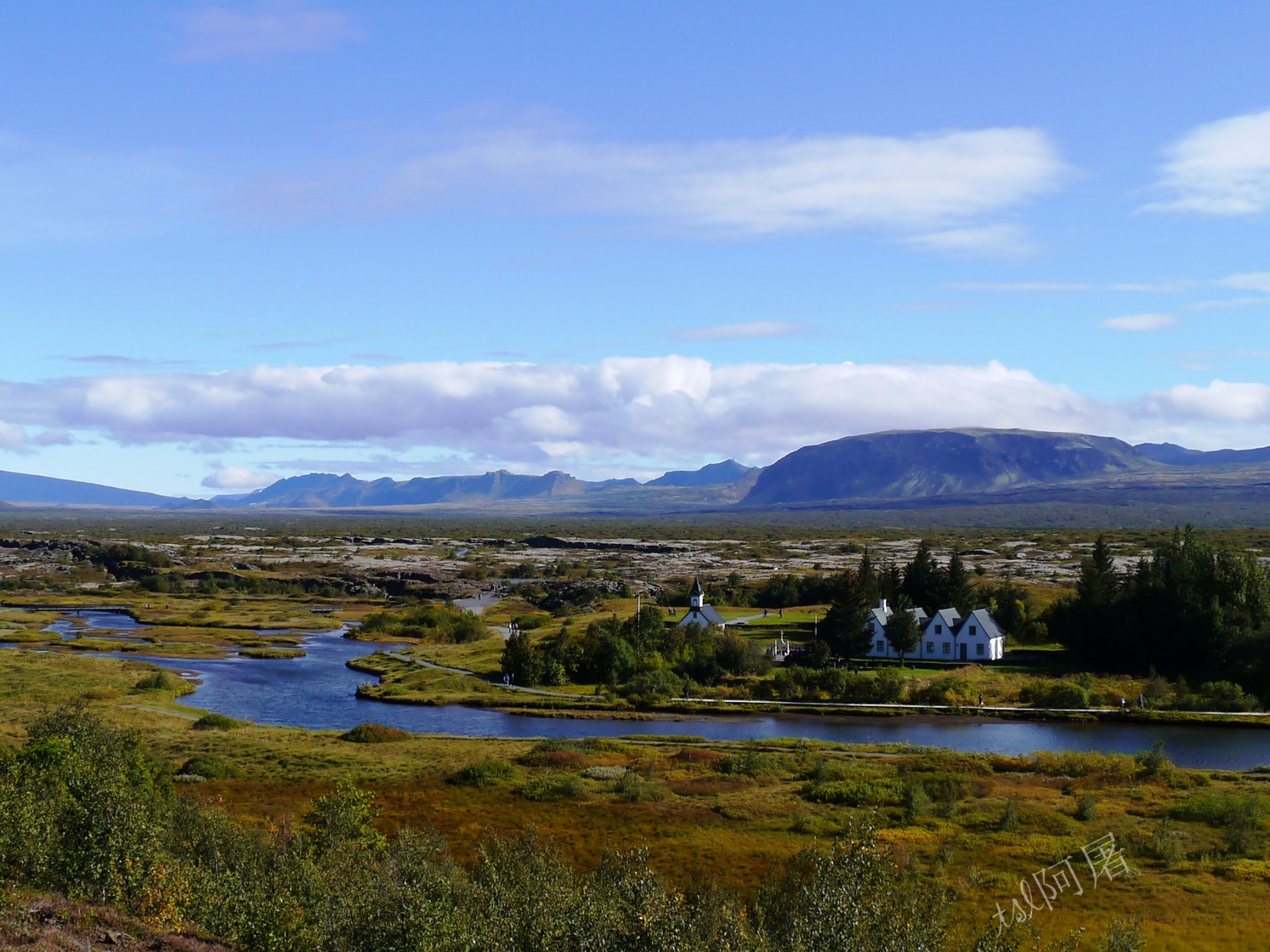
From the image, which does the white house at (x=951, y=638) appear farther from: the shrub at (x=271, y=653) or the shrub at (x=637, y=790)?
the shrub at (x=271, y=653)

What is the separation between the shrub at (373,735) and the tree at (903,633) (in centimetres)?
3856

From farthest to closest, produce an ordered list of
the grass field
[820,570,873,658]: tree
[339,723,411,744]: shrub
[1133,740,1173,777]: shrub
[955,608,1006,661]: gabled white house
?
[955,608,1006,661]: gabled white house < [820,570,873,658]: tree < [339,723,411,744]: shrub < [1133,740,1173,777]: shrub < the grass field

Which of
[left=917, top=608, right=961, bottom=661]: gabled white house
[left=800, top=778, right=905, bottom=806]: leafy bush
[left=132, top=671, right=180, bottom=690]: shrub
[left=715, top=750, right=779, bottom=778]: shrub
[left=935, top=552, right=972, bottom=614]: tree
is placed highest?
[left=935, top=552, right=972, bottom=614]: tree

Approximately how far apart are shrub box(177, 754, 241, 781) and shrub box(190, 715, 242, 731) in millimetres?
11271

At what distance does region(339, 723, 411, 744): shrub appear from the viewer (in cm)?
6103

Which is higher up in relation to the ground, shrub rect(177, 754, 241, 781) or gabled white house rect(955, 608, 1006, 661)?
gabled white house rect(955, 608, 1006, 661)

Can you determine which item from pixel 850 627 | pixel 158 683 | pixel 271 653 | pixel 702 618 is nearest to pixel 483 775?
pixel 158 683

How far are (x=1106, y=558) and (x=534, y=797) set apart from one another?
209ft

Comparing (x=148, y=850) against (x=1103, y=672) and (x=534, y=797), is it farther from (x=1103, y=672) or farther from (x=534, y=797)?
(x=1103, y=672)

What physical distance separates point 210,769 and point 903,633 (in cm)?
5180

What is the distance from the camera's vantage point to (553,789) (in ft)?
160

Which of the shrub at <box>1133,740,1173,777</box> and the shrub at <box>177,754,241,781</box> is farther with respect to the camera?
the shrub at <box>177,754,241,781</box>

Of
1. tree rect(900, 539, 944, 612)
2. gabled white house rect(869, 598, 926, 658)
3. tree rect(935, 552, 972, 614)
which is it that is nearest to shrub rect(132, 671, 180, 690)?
gabled white house rect(869, 598, 926, 658)

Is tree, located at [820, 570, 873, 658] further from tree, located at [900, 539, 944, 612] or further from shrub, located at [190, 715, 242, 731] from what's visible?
shrub, located at [190, 715, 242, 731]
